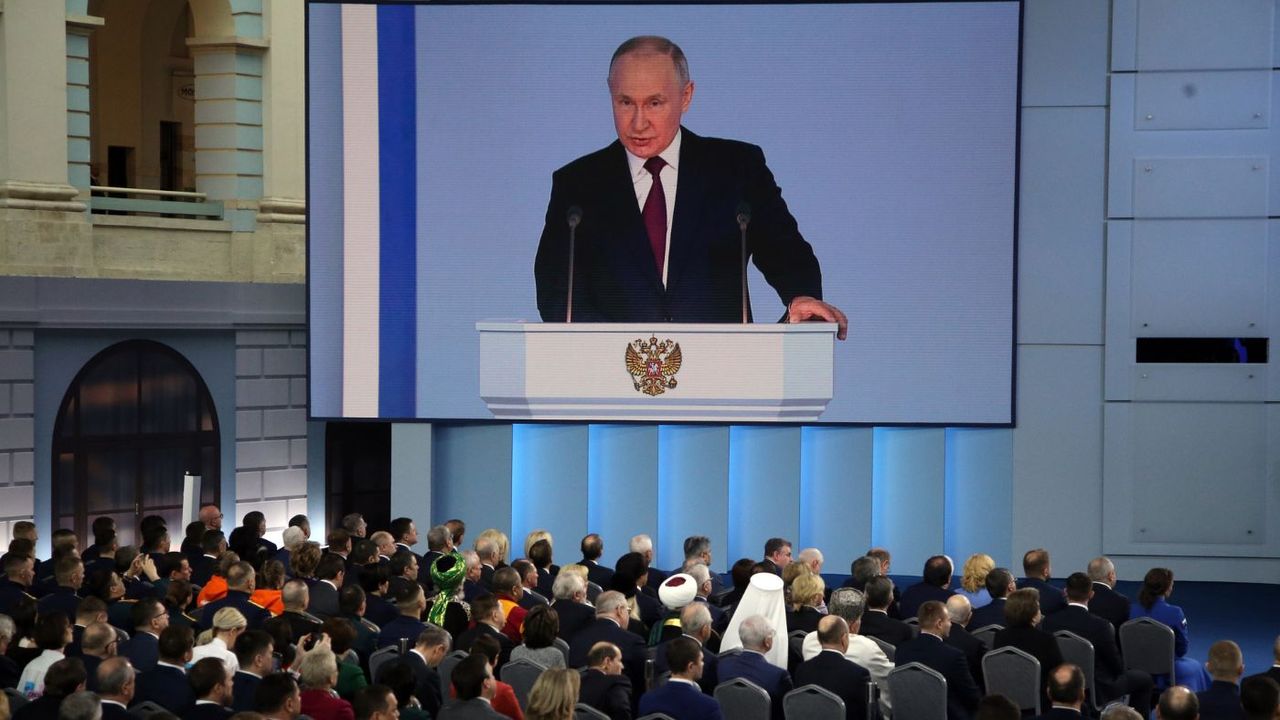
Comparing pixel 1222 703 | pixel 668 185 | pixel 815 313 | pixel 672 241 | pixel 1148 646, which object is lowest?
pixel 1148 646

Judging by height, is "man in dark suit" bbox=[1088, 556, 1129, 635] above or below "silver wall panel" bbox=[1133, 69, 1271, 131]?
below

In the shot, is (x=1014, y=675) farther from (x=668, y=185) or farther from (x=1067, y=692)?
(x=668, y=185)

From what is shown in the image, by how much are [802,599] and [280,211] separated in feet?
31.3

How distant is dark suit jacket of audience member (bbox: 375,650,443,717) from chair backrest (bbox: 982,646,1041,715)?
9.11ft

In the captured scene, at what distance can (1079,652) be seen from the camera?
8156 millimetres

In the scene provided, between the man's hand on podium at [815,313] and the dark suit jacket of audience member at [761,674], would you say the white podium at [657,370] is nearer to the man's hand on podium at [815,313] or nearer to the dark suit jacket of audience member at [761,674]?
the man's hand on podium at [815,313]

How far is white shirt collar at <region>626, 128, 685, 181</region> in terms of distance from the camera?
49.2 feet

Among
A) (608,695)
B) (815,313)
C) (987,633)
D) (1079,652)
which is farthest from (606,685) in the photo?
(815,313)

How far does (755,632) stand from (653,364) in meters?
7.67

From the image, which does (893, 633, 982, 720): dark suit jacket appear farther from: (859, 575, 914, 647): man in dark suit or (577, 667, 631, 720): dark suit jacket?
(577, 667, 631, 720): dark suit jacket

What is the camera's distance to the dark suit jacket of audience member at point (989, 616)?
886cm

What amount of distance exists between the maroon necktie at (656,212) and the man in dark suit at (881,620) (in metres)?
6.81

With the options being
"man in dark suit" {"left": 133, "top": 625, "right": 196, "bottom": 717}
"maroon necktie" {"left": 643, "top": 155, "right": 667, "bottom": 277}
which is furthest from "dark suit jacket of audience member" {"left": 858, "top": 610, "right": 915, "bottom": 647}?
"maroon necktie" {"left": 643, "top": 155, "right": 667, "bottom": 277}

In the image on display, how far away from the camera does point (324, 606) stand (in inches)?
366
